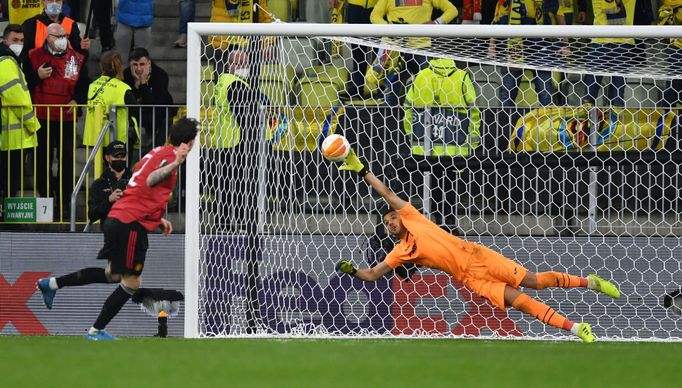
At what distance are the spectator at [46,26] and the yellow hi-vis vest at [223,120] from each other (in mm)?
3049

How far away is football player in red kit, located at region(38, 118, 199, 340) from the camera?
10023mm

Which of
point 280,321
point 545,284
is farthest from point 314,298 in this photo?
point 545,284

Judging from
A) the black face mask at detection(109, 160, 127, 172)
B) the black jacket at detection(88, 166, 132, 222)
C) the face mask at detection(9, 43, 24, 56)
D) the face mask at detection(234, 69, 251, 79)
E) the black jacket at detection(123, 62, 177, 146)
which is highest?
the face mask at detection(9, 43, 24, 56)

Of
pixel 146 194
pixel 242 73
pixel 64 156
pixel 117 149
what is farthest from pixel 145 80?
pixel 146 194

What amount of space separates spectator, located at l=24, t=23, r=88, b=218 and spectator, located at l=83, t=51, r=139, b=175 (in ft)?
0.67

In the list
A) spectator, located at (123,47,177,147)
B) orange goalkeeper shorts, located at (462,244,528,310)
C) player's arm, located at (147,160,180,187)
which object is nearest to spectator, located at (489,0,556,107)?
orange goalkeeper shorts, located at (462,244,528,310)

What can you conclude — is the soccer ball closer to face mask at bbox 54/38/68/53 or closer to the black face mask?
the black face mask

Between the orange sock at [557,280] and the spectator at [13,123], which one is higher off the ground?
the spectator at [13,123]

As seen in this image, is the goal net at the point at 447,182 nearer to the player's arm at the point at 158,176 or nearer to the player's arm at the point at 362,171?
the player's arm at the point at 158,176

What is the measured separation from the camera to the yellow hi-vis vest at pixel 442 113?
11.8 meters

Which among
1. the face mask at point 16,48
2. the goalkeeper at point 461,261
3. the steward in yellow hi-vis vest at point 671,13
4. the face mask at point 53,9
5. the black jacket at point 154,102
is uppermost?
the steward in yellow hi-vis vest at point 671,13

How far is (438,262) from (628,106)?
8.12 feet

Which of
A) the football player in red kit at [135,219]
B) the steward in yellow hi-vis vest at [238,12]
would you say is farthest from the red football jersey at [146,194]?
the steward in yellow hi-vis vest at [238,12]

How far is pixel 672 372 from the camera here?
7.46 meters
